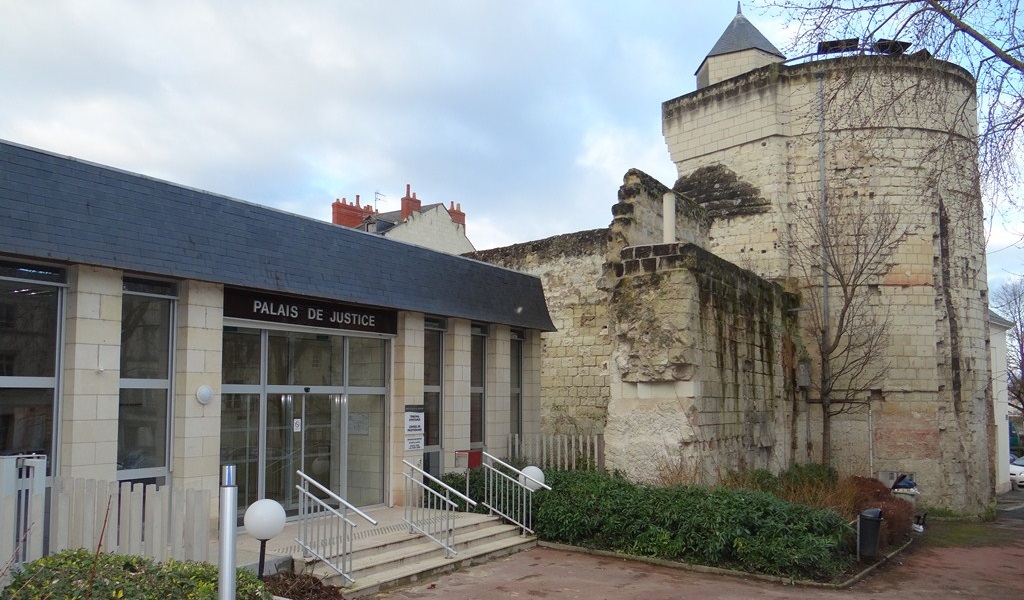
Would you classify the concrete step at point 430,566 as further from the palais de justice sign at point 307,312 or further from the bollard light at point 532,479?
the palais de justice sign at point 307,312

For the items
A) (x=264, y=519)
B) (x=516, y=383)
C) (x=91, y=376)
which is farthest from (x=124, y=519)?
(x=516, y=383)

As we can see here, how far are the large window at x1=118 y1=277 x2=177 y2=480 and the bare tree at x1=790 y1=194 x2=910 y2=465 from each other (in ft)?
42.4

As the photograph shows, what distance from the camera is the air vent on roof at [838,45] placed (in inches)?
309

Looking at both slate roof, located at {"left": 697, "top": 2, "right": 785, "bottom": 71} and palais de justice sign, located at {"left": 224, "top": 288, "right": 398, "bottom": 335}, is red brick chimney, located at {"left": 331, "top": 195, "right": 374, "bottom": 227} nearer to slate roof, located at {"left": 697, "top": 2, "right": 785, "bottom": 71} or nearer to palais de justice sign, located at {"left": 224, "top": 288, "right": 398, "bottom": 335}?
slate roof, located at {"left": 697, "top": 2, "right": 785, "bottom": 71}

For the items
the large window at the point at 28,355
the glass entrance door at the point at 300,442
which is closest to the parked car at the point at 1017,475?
the glass entrance door at the point at 300,442

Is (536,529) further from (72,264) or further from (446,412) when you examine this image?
(72,264)

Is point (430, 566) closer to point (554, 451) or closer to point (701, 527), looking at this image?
point (701, 527)

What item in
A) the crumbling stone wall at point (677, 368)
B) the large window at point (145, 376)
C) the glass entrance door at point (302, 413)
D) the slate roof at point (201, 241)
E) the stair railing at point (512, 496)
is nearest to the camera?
the slate roof at point (201, 241)

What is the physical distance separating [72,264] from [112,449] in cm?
192

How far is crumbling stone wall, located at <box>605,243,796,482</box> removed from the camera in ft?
37.1

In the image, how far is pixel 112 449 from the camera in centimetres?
770

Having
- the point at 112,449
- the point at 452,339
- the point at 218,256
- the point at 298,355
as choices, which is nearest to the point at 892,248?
the point at 452,339

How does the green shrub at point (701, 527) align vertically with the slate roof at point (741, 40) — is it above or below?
below

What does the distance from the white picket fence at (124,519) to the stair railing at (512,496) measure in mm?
4917
